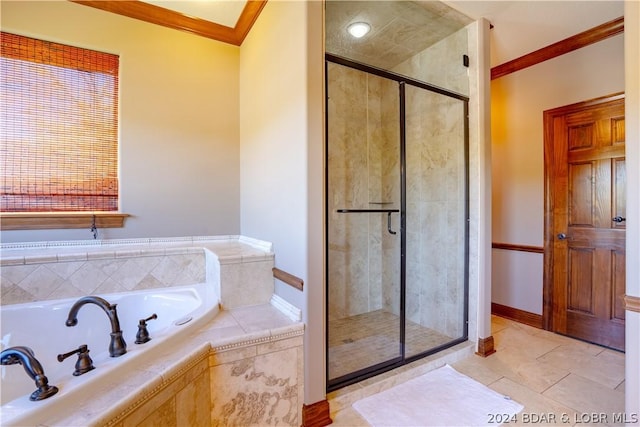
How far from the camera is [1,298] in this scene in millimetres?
1876

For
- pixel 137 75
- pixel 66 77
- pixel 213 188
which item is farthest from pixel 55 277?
pixel 137 75

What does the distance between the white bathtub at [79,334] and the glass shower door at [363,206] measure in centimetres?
127

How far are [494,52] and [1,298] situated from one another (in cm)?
443

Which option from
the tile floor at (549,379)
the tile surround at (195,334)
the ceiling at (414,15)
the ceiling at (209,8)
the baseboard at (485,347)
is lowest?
the tile floor at (549,379)

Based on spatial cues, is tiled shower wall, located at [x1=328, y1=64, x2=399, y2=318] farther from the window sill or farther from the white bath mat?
the window sill

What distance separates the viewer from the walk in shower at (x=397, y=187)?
242cm

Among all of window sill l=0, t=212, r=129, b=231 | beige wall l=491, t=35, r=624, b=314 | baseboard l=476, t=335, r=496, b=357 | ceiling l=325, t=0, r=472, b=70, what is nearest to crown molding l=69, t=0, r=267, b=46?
ceiling l=325, t=0, r=472, b=70

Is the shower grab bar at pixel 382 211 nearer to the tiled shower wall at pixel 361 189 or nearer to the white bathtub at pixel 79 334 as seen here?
the tiled shower wall at pixel 361 189

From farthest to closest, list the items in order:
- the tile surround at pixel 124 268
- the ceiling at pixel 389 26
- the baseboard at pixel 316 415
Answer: the ceiling at pixel 389 26, the tile surround at pixel 124 268, the baseboard at pixel 316 415

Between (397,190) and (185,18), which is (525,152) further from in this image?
(185,18)

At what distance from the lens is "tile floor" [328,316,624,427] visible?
170 cm

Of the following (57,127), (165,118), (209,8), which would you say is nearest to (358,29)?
(209,8)

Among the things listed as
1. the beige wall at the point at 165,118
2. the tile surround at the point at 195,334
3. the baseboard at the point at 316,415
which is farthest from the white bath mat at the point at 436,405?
the beige wall at the point at 165,118

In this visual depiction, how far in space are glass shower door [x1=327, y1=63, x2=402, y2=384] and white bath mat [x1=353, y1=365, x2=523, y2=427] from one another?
2.11ft
